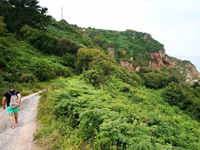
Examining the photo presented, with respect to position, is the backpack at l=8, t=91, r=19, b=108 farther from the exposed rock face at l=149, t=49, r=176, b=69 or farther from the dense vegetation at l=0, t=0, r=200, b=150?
the exposed rock face at l=149, t=49, r=176, b=69

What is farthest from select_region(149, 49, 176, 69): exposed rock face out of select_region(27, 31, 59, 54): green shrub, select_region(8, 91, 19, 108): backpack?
select_region(8, 91, 19, 108): backpack

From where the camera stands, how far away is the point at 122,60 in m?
61.7

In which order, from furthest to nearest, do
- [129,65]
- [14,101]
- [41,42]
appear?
[129,65]
[41,42]
[14,101]

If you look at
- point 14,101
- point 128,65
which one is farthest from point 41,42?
point 128,65

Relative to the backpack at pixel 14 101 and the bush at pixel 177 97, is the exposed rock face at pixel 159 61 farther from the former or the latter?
the backpack at pixel 14 101

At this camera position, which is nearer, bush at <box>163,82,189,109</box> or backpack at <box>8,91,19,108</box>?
backpack at <box>8,91,19,108</box>

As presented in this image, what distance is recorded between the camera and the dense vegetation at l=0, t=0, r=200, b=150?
463 centimetres

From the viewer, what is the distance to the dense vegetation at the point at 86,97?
4629mm

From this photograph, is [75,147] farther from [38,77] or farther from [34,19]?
[34,19]

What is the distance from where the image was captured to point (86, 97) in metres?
6.96

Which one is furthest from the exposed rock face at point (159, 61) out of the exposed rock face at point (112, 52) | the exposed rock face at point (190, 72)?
the exposed rock face at point (112, 52)

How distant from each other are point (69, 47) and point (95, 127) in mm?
26183

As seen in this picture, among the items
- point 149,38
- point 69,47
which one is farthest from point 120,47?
point 69,47

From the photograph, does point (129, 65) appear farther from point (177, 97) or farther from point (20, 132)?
point (20, 132)
